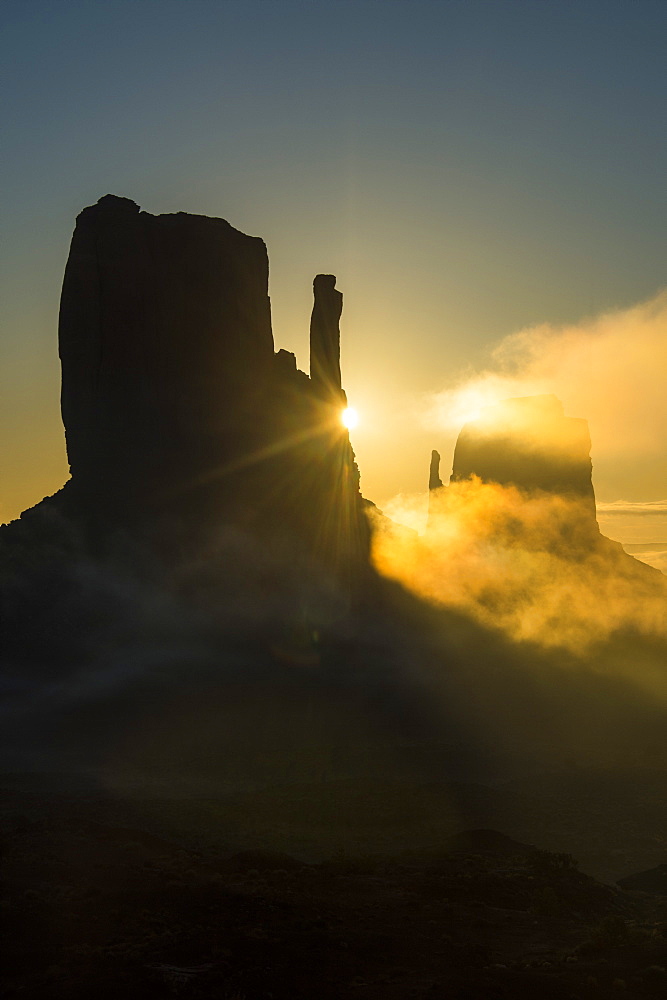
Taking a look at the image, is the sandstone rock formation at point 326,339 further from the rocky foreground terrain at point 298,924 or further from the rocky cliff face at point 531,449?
the rocky foreground terrain at point 298,924

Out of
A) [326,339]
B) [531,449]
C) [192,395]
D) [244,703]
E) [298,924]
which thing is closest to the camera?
[298,924]

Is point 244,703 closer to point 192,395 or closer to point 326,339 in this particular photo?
point 192,395

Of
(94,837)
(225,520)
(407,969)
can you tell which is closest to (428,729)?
(225,520)

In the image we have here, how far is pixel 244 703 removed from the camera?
92188 mm

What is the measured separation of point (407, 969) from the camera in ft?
109

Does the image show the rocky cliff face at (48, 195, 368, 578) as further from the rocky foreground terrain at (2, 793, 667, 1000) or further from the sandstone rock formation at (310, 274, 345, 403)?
the rocky foreground terrain at (2, 793, 667, 1000)

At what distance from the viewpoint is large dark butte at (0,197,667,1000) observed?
1473 inches

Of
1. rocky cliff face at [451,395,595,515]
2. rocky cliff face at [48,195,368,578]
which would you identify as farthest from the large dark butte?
rocky cliff face at [451,395,595,515]

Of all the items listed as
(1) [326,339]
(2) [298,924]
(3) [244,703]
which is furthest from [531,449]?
(2) [298,924]

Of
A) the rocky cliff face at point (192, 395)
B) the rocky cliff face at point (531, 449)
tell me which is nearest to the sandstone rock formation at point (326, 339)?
the rocky cliff face at point (192, 395)

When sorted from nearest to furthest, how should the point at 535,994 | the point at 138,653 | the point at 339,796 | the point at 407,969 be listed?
the point at 535,994 → the point at 407,969 → the point at 339,796 → the point at 138,653

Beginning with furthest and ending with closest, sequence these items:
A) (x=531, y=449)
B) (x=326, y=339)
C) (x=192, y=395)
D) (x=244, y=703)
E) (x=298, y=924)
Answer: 1. (x=531, y=449)
2. (x=326, y=339)
3. (x=192, y=395)
4. (x=244, y=703)
5. (x=298, y=924)

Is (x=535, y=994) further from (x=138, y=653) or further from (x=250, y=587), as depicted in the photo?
(x=250, y=587)

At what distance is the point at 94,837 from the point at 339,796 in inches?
1105
